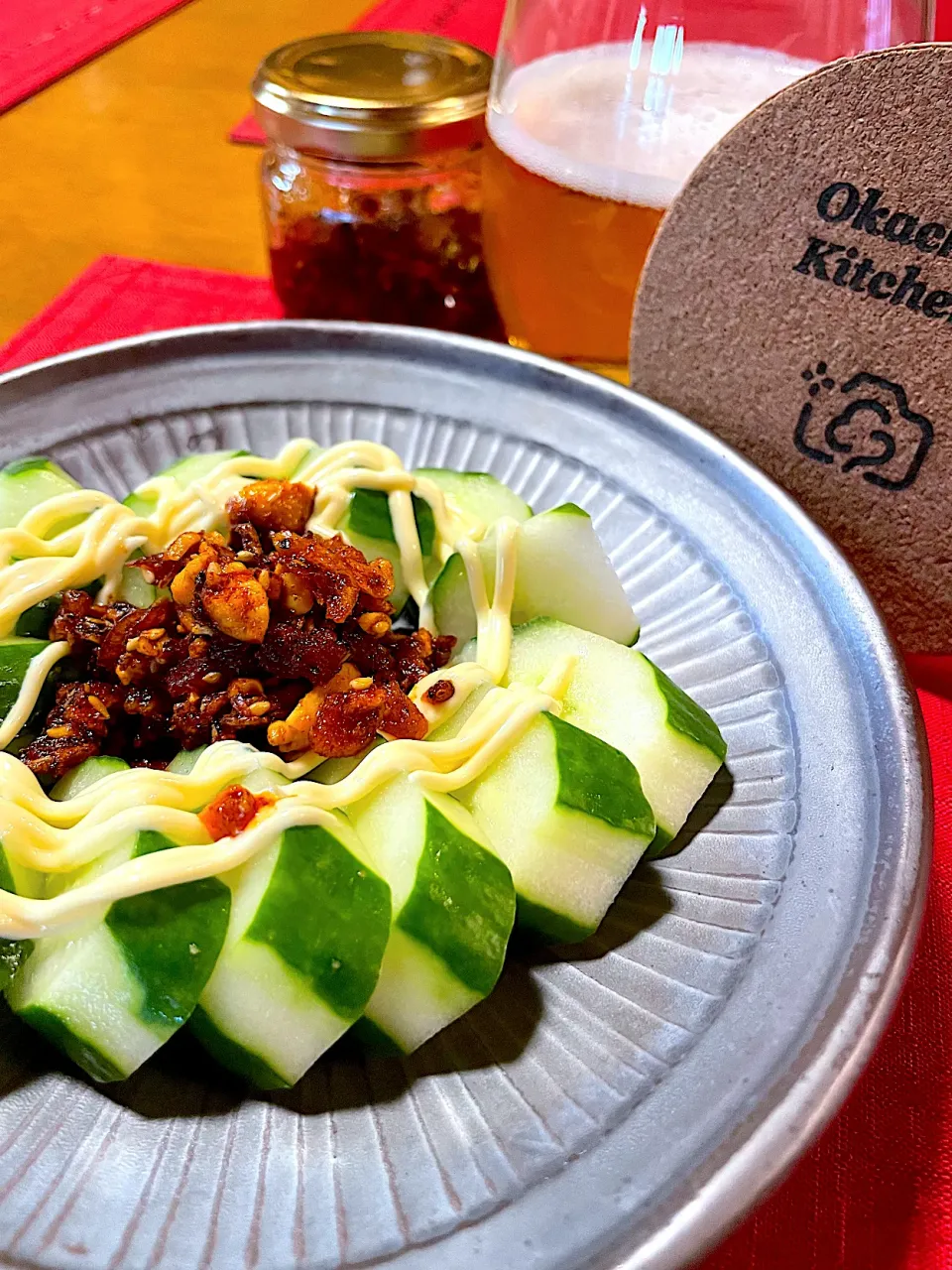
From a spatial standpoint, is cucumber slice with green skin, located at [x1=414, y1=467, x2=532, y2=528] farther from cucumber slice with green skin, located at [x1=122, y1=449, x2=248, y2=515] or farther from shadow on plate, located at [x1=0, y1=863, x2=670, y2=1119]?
shadow on plate, located at [x1=0, y1=863, x2=670, y2=1119]

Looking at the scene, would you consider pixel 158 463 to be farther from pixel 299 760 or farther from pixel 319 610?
pixel 299 760

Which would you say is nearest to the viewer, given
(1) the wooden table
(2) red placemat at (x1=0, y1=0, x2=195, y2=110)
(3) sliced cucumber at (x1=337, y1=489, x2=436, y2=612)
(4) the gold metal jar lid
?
(3) sliced cucumber at (x1=337, y1=489, x2=436, y2=612)

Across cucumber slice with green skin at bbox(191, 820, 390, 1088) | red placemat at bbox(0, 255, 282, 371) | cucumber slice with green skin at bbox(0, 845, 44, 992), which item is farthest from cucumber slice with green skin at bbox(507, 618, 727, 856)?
red placemat at bbox(0, 255, 282, 371)

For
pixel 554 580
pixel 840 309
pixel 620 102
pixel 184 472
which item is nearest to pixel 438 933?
pixel 554 580

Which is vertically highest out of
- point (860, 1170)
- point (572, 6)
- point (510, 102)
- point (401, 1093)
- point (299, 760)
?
point (572, 6)

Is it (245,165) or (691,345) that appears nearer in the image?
(691,345)

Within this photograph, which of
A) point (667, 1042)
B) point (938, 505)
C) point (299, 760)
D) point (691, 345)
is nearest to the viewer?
point (667, 1042)

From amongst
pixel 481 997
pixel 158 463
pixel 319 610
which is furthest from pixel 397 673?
pixel 158 463
